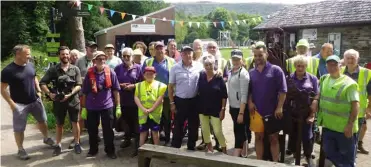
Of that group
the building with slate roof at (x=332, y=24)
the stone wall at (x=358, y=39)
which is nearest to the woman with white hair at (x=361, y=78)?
the building with slate roof at (x=332, y=24)

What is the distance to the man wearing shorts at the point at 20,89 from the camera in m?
5.14

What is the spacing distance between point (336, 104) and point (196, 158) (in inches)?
71.1

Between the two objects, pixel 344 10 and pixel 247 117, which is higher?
pixel 344 10

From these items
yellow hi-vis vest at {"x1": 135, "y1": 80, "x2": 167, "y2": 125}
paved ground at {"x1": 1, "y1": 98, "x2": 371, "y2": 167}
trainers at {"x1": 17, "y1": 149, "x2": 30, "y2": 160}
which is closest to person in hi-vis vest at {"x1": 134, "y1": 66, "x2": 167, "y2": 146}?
yellow hi-vis vest at {"x1": 135, "y1": 80, "x2": 167, "y2": 125}

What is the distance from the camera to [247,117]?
15.0ft

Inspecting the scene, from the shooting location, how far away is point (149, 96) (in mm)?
5094

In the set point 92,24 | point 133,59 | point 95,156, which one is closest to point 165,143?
point 95,156

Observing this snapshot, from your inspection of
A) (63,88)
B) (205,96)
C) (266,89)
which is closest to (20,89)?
(63,88)

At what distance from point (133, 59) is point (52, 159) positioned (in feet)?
7.09

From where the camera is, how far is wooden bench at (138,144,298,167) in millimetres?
3552

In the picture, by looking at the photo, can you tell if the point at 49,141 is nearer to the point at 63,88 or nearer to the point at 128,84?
the point at 63,88

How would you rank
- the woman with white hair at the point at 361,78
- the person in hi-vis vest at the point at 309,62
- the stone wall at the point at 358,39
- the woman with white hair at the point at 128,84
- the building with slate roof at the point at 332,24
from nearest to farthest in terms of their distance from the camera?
the woman with white hair at the point at 361,78, the person in hi-vis vest at the point at 309,62, the woman with white hair at the point at 128,84, the stone wall at the point at 358,39, the building with slate roof at the point at 332,24

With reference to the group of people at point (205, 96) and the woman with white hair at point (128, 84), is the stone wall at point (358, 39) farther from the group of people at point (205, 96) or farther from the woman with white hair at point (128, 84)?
the woman with white hair at point (128, 84)

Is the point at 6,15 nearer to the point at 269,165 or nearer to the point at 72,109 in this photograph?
the point at 72,109
